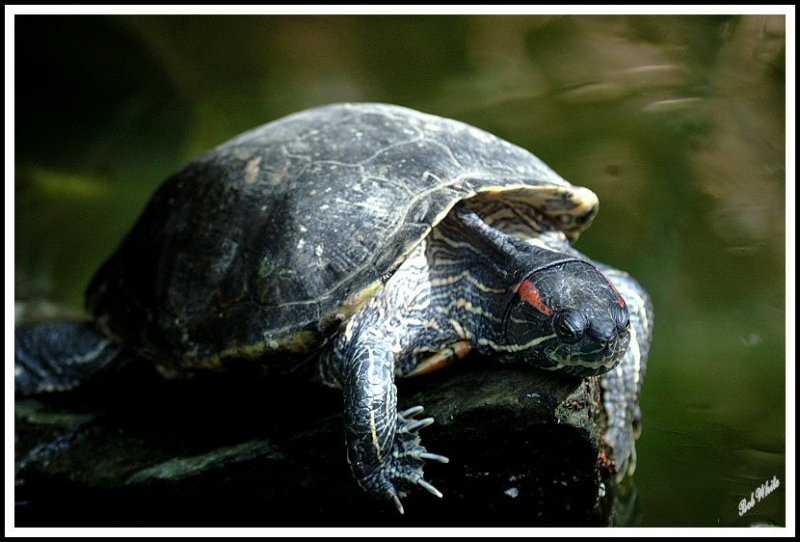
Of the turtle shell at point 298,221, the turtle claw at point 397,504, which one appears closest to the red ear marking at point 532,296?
the turtle shell at point 298,221

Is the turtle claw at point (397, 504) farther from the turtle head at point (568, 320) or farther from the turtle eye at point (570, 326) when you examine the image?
the turtle eye at point (570, 326)

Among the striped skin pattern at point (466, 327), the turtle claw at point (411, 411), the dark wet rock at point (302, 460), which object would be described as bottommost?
the dark wet rock at point (302, 460)

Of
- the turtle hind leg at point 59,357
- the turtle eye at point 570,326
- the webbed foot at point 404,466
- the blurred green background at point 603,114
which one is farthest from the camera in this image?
the turtle hind leg at point 59,357

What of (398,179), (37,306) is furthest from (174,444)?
(37,306)

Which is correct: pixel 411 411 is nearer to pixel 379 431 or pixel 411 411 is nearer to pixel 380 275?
pixel 379 431

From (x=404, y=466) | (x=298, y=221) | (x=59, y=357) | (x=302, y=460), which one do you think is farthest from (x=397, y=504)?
(x=59, y=357)

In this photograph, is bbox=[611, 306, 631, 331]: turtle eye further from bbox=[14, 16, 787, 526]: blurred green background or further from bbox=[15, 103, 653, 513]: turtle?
bbox=[14, 16, 787, 526]: blurred green background

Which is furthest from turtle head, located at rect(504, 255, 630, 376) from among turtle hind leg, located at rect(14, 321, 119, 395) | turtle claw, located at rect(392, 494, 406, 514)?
turtle hind leg, located at rect(14, 321, 119, 395)
